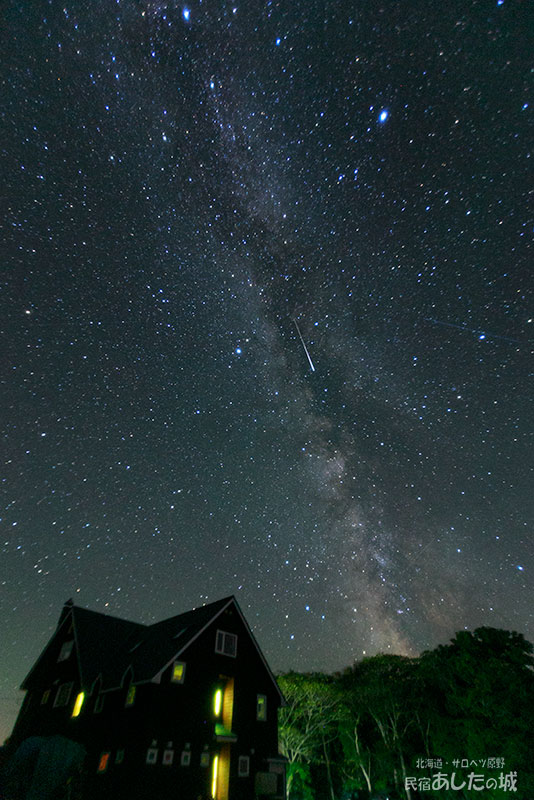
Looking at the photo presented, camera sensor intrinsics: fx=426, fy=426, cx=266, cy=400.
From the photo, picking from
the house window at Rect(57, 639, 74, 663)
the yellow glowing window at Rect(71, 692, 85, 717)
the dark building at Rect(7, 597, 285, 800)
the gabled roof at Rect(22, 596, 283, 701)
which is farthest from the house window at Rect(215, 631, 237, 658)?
the house window at Rect(57, 639, 74, 663)

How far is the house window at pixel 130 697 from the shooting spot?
81.6ft

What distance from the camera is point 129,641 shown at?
3341 cm

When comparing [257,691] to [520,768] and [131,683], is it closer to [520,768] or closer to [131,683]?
[131,683]

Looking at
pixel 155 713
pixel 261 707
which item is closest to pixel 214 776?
pixel 261 707

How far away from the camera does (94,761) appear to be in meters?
24.3

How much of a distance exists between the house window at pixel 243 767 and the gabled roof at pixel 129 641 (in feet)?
16.3

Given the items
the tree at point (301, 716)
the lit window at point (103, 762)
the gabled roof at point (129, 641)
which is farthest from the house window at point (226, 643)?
the tree at point (301, 716)

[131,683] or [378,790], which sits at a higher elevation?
[131,683]

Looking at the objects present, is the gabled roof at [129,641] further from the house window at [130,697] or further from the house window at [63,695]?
the house window at [63,695]

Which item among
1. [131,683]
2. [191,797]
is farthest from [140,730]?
[191,797]

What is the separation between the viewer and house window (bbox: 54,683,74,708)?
28953mm

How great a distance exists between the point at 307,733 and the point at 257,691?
10.2 meters

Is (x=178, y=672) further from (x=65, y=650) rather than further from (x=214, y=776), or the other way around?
(x=65, y=650)

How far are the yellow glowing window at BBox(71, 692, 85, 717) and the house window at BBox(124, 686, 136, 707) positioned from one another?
15.9 ft
